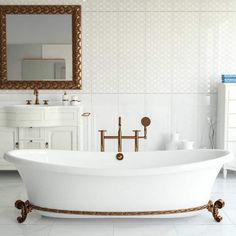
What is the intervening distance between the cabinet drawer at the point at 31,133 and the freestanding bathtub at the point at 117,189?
1595mm

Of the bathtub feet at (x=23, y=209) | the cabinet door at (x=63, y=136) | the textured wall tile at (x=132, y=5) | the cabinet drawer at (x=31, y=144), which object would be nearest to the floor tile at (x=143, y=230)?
the bathtub feet at (x=23, y=209)

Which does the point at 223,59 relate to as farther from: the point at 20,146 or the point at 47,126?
the point at 20,146

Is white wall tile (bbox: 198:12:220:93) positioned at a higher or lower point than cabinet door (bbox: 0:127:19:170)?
higher

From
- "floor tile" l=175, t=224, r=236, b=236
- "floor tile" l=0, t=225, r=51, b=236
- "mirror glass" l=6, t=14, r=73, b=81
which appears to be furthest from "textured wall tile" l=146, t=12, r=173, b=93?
"floor tile" l=0, t=225, r=51, b=236

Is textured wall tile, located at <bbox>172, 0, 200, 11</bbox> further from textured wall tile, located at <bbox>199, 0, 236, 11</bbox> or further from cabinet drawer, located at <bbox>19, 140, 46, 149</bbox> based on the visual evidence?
cabinet drawer, located at <bbox>19, 140, 46, 149</bbox>

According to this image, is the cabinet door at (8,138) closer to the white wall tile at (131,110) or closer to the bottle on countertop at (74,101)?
the bottle on countertop at (74,101)

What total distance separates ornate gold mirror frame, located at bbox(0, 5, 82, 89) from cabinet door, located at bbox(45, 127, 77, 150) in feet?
2.34

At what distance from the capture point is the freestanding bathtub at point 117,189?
11.6ft

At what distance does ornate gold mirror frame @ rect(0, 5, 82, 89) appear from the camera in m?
5.78

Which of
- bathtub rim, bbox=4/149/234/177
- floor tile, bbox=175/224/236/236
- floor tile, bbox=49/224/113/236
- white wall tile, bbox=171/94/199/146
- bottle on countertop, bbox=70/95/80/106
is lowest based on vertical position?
floor tile, bbox=49/224/113/236

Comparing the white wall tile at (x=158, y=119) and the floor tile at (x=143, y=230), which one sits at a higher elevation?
the white wall tile at (x=158, y=119)

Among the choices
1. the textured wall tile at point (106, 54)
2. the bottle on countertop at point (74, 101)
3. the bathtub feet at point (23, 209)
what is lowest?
the bathtub feet at point (23, 209)

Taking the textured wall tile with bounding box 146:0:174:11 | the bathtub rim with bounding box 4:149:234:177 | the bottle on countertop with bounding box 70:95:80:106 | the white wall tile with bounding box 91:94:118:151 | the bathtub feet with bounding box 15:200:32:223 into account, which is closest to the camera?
the bathtub rim with bounding box 4:149:234:177

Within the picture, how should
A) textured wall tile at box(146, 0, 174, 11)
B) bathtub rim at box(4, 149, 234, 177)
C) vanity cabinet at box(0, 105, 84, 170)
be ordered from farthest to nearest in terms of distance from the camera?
textured wall tile at box(146, 0, 174, 11) < vanity cabinet at box(0, 105, 84, 170) < bathtub rim at box(4, 149, 234, 177)
